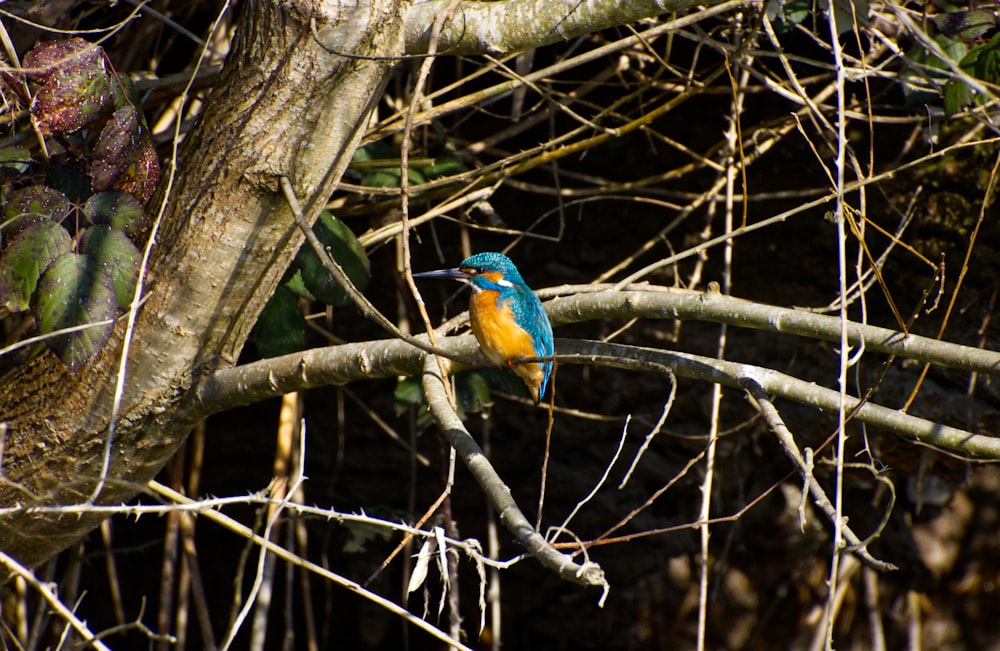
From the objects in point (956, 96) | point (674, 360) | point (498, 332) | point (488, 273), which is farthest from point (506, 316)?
point (956, 96)

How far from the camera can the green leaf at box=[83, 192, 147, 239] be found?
1.75 metres

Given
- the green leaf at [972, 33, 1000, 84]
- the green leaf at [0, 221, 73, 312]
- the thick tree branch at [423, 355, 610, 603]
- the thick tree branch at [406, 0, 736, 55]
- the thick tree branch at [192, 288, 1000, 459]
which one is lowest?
the thick tree branch at [423, 355, 610, 603]

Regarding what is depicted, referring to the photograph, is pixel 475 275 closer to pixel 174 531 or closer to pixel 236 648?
pixel 174 531

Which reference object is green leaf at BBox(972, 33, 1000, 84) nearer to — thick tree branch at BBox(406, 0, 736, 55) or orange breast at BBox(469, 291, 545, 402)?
thick tree branch at BBox(406, 0, 736, 55)

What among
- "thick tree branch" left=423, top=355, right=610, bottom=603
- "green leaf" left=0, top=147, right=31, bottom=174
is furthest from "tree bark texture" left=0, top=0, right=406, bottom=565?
"thick tree branch" left=423, top=355, right=610, bottom=603

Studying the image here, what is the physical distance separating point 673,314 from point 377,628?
2.51m

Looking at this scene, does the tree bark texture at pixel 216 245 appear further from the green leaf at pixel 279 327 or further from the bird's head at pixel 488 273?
the bird's head at pixel 488 273

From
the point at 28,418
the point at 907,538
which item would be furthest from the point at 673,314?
the point at 907,538

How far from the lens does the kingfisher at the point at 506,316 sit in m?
2.34

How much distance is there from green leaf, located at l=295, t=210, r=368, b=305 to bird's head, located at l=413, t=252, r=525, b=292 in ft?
1.12

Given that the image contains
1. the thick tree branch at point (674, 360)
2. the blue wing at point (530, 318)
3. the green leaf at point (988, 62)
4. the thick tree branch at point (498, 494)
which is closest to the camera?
the thick tree branch at point (498, 494)

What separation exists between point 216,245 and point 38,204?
0.34m

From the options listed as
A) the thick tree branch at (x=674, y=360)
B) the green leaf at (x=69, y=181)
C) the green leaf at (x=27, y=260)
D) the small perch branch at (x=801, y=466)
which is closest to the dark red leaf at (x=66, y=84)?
the green leaf at (x=69, y=181)

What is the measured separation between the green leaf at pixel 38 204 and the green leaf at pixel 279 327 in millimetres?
706
